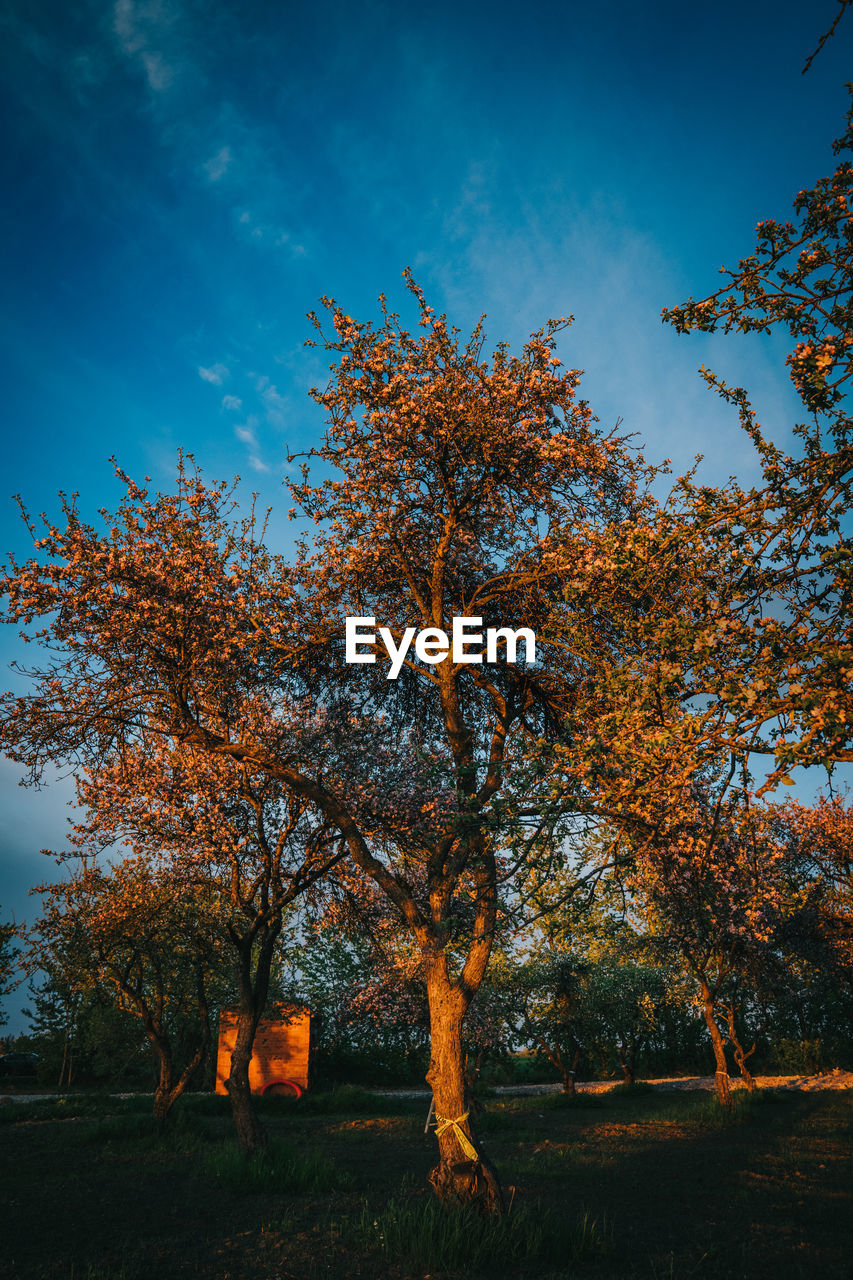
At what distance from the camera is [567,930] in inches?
305

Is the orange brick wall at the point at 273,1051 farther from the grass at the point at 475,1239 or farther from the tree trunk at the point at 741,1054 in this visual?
the grass at the point at 475,1239

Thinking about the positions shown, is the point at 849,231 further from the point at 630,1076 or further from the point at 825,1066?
the point at 825,1066

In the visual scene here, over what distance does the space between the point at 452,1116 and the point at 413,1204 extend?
1.24 metres

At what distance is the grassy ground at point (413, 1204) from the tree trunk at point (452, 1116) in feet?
A: 1.19

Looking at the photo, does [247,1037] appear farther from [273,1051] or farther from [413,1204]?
[273,1051]

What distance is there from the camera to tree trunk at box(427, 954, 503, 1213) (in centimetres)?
794

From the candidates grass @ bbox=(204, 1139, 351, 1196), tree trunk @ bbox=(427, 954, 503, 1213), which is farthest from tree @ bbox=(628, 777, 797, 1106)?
grass @ bbox=(204, 1139, 351, 1196)

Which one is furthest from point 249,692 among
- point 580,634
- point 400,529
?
point 580,634

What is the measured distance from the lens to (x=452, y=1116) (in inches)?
328

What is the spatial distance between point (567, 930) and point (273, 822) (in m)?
8.68

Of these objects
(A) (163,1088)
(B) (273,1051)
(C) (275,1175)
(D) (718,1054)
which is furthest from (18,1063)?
(C) (275,1175)

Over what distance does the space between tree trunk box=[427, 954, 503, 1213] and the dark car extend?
4532cm

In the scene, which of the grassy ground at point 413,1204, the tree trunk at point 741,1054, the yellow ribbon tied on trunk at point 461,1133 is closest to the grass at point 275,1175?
the grassy ground at point 413,1204

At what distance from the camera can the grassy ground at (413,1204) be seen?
264 inches
